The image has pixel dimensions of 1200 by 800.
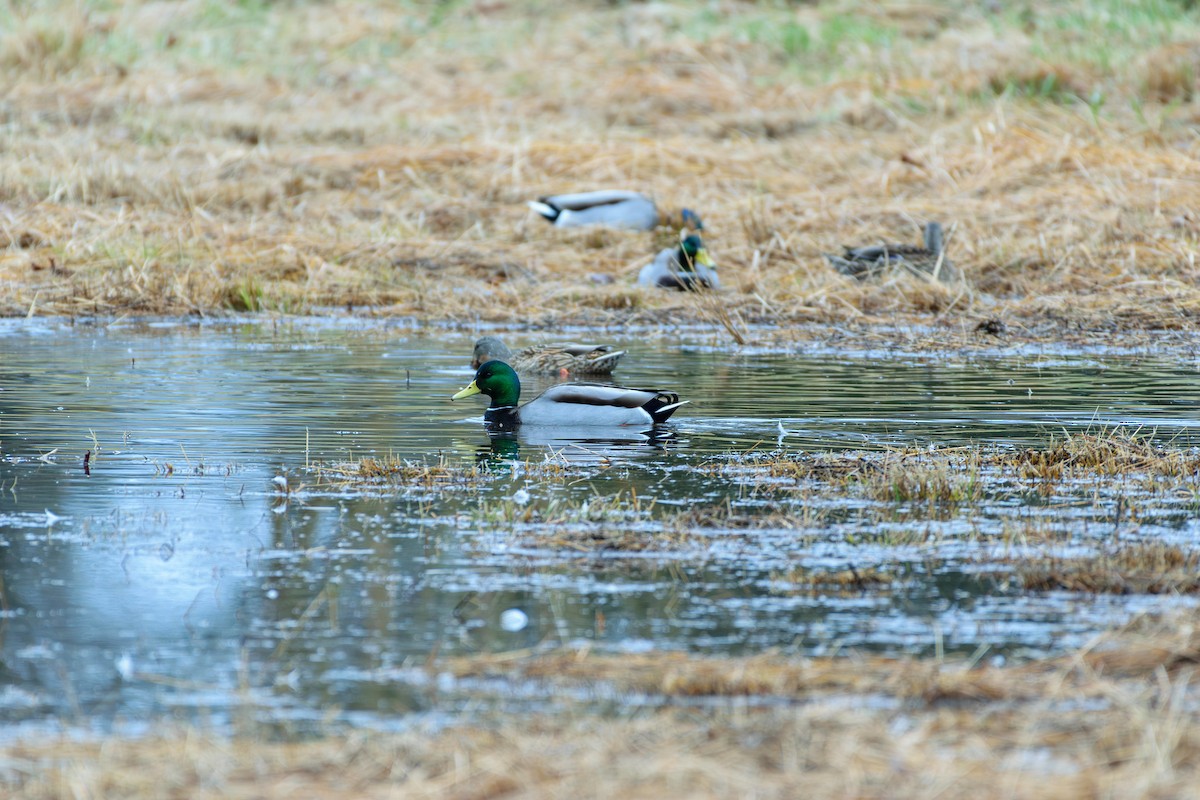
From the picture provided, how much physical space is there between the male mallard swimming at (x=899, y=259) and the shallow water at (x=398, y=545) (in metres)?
3.93

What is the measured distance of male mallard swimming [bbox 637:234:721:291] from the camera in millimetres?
15164

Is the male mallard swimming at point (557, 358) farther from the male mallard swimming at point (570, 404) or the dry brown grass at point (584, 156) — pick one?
the dry brown grass at point (584, 156)

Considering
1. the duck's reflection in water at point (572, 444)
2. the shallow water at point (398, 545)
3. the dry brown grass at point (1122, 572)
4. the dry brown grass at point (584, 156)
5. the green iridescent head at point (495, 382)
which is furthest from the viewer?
the dry brown grass at point (584, 156)

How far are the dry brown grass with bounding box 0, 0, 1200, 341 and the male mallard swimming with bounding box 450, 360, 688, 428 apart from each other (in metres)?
3.64

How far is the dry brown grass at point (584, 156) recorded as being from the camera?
15086 millimetres

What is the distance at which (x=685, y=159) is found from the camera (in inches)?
801

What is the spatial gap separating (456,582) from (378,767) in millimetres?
1794

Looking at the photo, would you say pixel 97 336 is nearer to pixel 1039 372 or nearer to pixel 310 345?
pixel 310 345

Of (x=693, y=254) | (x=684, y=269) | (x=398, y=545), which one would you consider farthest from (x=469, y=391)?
(x=684, y=269)

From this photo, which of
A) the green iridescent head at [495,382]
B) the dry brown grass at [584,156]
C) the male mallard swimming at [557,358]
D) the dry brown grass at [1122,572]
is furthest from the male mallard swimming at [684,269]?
the dry brown grass at [1122,572]

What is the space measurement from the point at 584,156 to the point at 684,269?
17.1 ft

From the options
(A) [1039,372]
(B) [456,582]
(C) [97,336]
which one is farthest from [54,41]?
(B) [456,582]

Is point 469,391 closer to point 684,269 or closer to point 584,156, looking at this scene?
point 684,269

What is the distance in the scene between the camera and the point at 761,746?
389 cm
